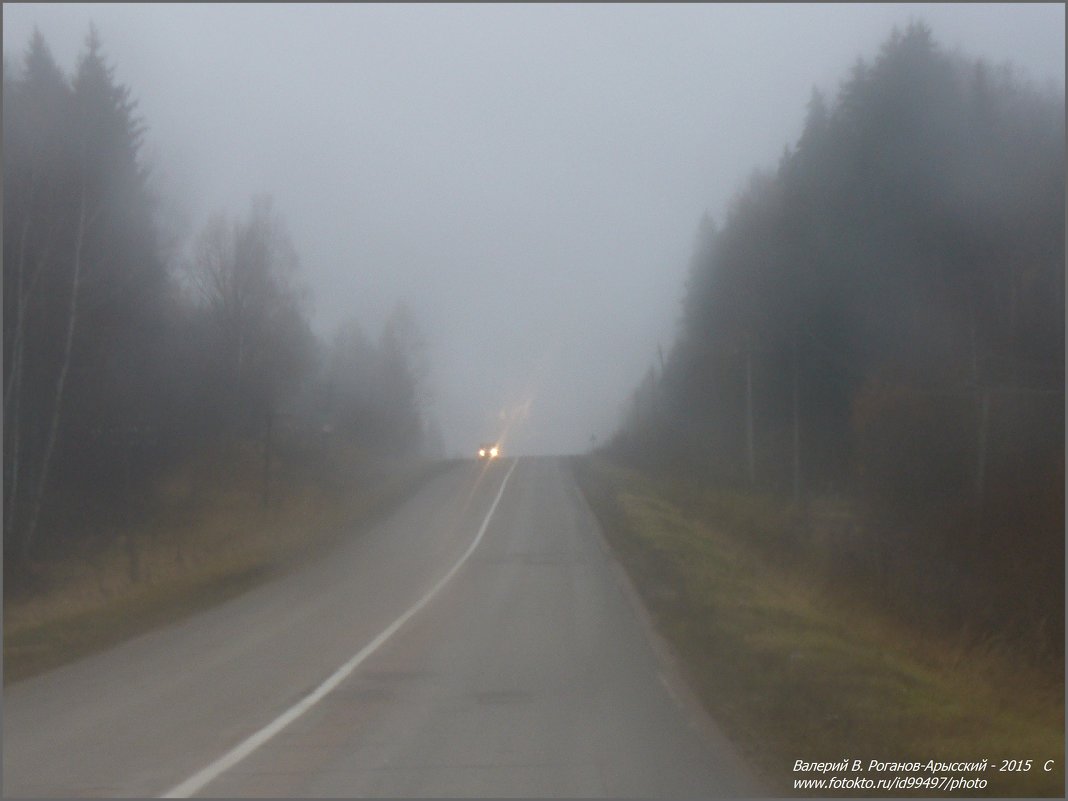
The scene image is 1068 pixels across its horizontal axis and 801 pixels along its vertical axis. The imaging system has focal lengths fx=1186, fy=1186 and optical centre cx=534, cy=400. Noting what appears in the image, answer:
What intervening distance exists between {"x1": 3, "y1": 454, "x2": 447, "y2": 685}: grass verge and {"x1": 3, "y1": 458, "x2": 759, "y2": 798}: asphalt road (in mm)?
882

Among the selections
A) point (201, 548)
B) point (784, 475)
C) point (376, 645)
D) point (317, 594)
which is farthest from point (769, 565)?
point (784, 475)

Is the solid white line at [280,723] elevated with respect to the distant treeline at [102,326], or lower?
lower

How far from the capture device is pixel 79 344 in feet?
98.4

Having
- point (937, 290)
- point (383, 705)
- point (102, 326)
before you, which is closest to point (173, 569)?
point (102, 326)

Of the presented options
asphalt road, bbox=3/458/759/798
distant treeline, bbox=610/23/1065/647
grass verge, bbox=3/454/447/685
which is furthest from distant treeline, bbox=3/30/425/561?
distant treeline, bbox=610/23/1065/647

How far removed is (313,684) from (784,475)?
38.9 metres

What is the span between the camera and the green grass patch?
888 centimetres

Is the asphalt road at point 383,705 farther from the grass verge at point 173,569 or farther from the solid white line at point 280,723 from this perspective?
the grass verge at point 173,569

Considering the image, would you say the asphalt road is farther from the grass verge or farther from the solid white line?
the grass verge

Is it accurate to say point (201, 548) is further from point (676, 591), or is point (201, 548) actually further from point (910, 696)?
point (910, 696)

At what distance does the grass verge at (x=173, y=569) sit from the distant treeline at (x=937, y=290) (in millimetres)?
14488

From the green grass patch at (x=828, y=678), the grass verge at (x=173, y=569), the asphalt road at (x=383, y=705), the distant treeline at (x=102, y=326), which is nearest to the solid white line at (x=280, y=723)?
the asphalt road at (x=383, y=705)

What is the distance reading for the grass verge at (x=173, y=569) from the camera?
16797 millimetres

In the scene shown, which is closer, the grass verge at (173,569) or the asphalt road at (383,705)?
the asphalt road at (383,705)
